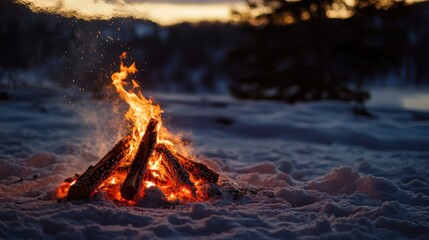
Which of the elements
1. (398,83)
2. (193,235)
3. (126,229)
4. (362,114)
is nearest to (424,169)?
(193,235)

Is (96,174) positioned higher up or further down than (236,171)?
higher up

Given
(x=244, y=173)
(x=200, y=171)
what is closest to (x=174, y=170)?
(x=200, y=171)

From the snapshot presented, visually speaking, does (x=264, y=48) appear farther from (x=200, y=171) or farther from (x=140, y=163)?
(x=140, y=163)

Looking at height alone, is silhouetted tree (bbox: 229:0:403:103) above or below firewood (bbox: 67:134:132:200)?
above

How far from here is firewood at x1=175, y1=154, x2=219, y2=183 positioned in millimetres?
5117

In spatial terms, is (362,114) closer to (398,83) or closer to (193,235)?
(193,235)

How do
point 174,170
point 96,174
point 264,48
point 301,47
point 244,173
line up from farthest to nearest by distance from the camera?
point 264,48 → point 301,47 → point 244,173 → point 174,170 → point 96,174

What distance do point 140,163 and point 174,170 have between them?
1.25 feet

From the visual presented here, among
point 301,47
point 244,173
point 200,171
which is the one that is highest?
point 301,47

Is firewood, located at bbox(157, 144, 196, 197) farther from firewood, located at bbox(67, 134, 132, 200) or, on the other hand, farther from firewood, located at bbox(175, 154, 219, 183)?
firewood, located at bbox(67, 134, 132, 200)

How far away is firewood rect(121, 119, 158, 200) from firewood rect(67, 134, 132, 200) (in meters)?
0.20

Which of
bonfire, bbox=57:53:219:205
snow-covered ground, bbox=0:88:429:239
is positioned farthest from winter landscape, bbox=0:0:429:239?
bonfire, bbox=57:53:219:205

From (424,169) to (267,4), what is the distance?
44.3 feet

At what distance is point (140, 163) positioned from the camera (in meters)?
4.87
